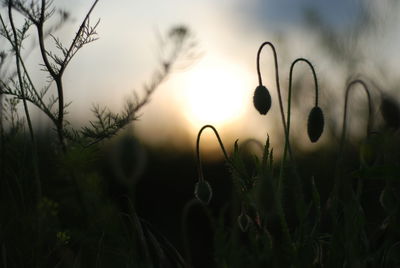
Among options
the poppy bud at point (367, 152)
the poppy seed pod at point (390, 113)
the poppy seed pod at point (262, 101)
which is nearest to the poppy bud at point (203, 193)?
the poppy seed pod at point (262, 101)

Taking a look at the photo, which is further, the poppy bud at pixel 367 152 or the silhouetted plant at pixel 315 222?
the poppy bud at pixel 367 152

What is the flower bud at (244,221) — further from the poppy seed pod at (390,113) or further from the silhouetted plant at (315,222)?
the poppy seed pod at (390,113)

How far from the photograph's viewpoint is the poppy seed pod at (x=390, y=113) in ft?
6.35

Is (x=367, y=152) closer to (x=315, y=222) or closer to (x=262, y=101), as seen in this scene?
(x=315, y=222)

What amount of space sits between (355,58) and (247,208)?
1.82 metres

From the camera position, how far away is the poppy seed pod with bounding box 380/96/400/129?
1.94 metres

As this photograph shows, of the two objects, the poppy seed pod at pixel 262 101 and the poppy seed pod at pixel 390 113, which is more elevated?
the poppy seed pod at pixel 262 101

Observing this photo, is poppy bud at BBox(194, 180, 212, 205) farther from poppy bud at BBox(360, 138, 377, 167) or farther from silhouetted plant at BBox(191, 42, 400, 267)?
poppy bud at BBox(360, 138, 377, 167)

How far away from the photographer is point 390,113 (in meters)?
1.95

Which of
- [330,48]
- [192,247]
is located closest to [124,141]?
[192,247]

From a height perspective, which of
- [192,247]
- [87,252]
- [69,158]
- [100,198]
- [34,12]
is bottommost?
[192,247]

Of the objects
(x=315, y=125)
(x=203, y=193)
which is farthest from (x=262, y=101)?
(x=203, y=193)

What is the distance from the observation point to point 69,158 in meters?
1.96

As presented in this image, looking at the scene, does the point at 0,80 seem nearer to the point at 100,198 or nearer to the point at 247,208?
the point at 100,198
